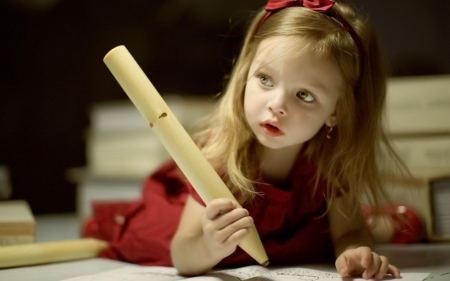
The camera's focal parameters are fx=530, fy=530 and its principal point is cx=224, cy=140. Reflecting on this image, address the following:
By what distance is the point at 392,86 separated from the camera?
1144 millimetres

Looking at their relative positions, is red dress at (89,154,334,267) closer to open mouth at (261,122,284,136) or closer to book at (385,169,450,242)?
open mouth at (261,122,284,136)

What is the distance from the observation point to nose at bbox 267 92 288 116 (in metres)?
0.67

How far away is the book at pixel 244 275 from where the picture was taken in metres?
0.65

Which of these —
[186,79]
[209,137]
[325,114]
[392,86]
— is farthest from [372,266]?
[186,79]

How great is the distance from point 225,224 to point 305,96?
204 millimetres

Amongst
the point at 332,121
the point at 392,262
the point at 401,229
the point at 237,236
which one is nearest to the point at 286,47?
the point at 332,121

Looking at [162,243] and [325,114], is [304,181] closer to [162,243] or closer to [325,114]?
[325,114]

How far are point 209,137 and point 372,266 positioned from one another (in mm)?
328

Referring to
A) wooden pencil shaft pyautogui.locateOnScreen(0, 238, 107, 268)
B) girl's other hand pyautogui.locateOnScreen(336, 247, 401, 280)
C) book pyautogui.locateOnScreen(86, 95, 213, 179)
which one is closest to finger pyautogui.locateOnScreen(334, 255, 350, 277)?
girl's other hand pyautogui.locateOnScreen(336, 247, 401, 280)

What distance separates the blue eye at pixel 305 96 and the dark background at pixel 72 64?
86 centimetres

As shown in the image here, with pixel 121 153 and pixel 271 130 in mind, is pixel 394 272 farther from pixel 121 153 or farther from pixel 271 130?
pixel 121 153

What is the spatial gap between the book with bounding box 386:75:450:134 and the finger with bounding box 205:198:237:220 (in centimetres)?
61

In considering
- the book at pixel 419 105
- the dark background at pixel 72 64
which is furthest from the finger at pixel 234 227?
the dark background at pixel 72 64

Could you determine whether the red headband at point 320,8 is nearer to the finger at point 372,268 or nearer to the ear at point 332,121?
the ear at point 332,121
